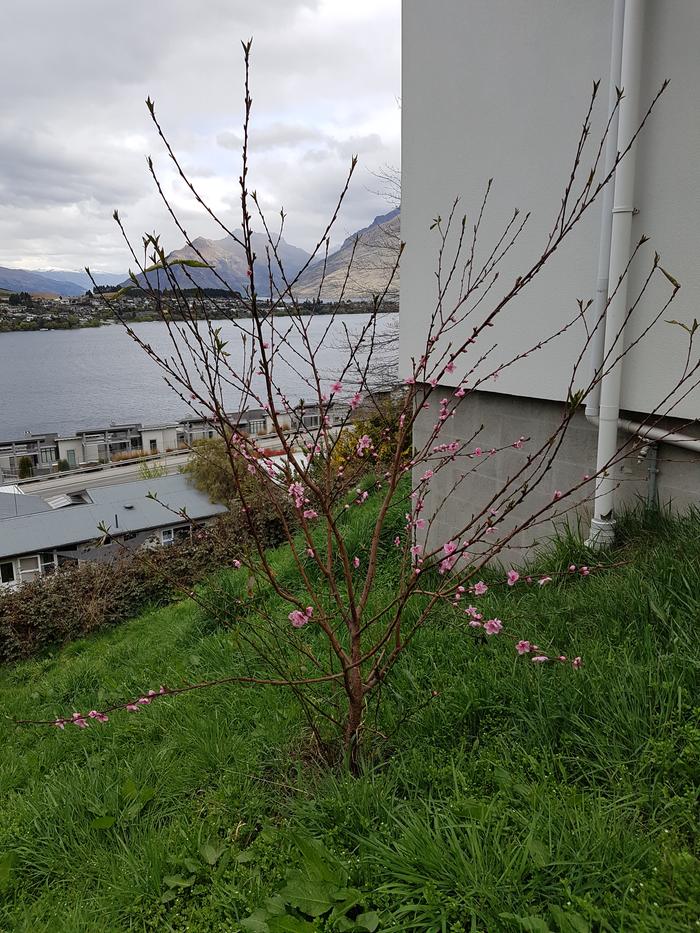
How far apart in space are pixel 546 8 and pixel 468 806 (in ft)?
14.4

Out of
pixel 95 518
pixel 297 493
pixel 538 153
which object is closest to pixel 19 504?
pixel 95 518

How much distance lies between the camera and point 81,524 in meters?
20.6

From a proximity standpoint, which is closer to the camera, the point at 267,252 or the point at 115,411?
the point at 267,252

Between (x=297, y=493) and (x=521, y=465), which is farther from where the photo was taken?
(x=521, y=465)

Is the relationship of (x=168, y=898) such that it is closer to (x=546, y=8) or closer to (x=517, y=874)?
(x=517, y=874)

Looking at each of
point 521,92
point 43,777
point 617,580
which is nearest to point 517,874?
point 617,580

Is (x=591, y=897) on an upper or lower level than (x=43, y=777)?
upper

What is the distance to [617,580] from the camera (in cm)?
282

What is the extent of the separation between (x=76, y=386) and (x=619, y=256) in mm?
70541

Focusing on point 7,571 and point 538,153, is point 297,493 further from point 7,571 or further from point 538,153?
point 7,571

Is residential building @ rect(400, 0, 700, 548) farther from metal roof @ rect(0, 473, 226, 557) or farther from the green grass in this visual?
metal roof @ rect(0, 473, 226, 557)

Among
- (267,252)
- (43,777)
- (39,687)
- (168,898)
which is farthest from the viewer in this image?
(39,687)

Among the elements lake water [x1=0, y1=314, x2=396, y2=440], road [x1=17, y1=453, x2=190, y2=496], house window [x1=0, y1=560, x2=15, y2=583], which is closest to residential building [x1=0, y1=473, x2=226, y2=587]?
house window [x1=0, y1=560, x2=15, y2=583]

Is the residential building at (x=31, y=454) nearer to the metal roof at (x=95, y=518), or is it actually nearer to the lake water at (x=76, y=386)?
the lake water at (x=76, y=386)
